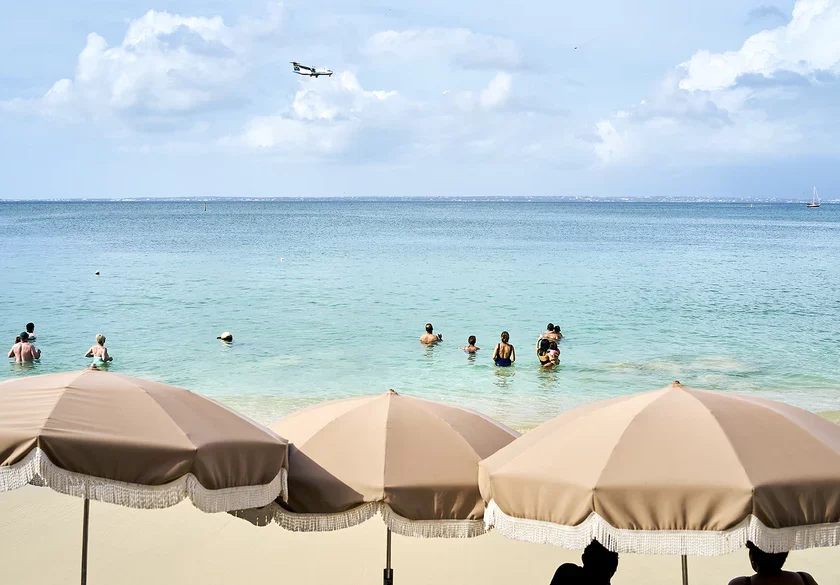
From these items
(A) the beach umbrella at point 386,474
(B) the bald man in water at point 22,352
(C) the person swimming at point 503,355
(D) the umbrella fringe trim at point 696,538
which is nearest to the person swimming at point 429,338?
(C) the person swimming at point 503,355

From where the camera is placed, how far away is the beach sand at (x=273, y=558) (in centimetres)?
830

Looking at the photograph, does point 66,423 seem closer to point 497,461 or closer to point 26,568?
point 497,461

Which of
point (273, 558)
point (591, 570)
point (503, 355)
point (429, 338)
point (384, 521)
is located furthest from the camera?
point (429, 338)

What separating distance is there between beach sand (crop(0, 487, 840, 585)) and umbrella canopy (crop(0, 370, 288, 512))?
3.25 meters

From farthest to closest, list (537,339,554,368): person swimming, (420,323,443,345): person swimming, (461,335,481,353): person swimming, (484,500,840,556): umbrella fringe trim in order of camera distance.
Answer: (420,323,443,345): person swimming
(461,335,481,353): person swimming
(537,339,554,368): person swimming
(484,500,840,556): umbrella fringe trim

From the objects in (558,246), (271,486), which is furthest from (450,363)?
(558,246)

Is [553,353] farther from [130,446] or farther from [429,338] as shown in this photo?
[130,446]

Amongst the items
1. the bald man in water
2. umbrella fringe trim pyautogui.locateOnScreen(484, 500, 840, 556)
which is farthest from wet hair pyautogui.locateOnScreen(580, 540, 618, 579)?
the bald man in water

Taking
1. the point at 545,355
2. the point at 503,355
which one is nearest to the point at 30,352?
the point at 503,355

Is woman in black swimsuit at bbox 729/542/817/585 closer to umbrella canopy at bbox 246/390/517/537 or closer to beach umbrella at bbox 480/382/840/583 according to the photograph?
beach umbrella at bbox 480/382/840/583

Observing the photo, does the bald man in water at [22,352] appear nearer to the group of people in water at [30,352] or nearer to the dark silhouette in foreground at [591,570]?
the group of people in water at [30,352]

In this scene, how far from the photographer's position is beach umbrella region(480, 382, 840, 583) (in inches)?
→ 179

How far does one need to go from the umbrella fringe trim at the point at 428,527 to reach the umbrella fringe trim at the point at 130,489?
732 mm

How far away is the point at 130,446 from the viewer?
4.95 metres
